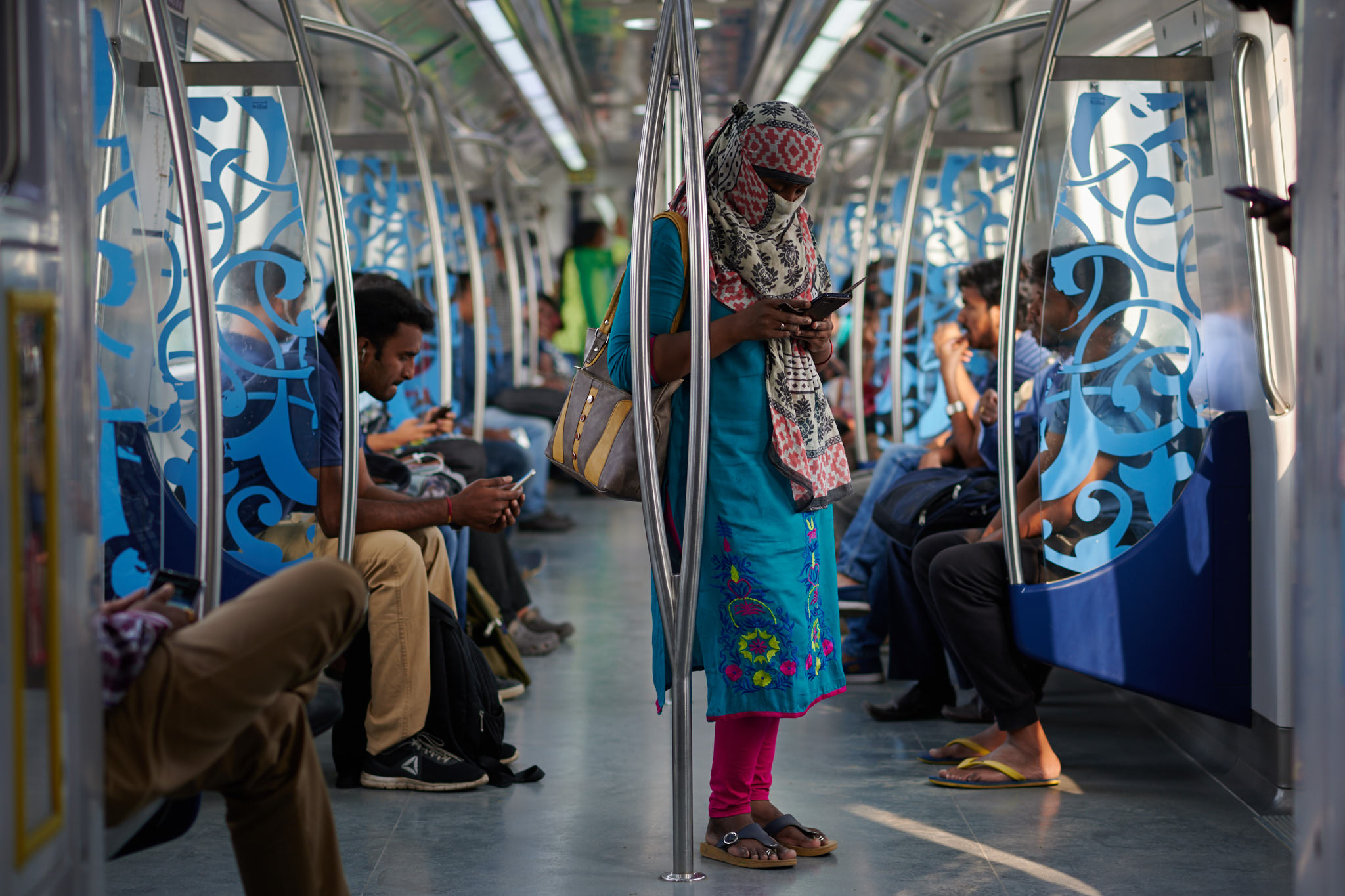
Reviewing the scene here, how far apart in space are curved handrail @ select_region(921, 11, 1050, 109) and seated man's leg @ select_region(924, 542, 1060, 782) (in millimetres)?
1413

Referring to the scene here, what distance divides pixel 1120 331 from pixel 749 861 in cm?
161

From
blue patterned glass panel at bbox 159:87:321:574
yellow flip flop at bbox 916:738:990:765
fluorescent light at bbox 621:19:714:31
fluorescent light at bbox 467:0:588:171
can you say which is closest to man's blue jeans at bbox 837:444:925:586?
yellow flip flop at bbox 916:738:990:765

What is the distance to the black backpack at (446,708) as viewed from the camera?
3.37 metres

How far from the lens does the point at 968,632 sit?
11.1 feet

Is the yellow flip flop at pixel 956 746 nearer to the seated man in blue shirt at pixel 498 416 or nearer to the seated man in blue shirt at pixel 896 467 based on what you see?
the seated man in blue shirt at pixel 896 467

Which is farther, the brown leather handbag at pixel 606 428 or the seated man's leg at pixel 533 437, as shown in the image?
the seated man's leg at pixel 533 437

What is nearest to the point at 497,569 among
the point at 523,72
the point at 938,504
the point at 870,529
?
the point at 870,529

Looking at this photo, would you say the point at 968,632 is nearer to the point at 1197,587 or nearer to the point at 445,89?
the point at 1197,587

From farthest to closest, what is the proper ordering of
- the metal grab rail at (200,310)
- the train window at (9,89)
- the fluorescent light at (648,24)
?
1. the fluorescent light at (648,24)
2. the metal grab rail at (200,310)
3. the train window at (9,89)

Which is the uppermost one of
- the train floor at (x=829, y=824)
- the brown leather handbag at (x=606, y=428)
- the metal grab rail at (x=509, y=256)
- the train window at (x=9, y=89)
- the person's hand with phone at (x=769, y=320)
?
the metal grab rail at (x=509, y=256)

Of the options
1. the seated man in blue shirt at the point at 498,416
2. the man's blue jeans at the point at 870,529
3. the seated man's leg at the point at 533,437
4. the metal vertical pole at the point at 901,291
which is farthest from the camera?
the seated man's leg at the point at 533,437

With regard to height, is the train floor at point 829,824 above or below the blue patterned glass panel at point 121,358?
below

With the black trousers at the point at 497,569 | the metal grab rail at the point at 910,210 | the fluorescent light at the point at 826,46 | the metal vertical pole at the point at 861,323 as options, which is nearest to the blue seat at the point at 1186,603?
the metal grab rail at the point at 910,210

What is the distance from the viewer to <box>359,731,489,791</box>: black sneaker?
10.8ft
